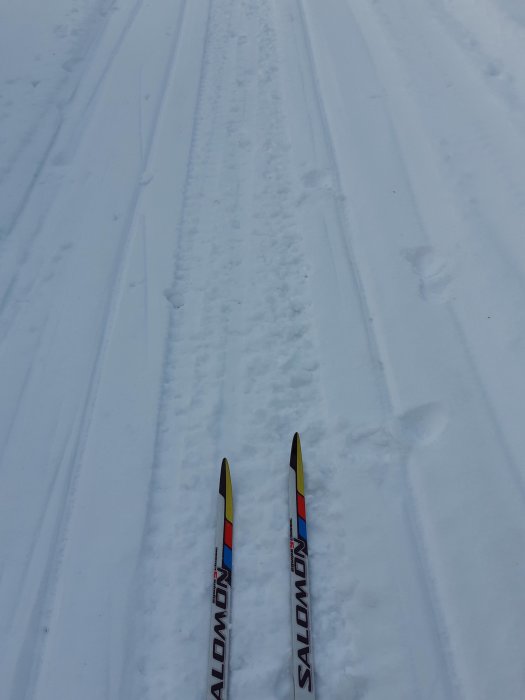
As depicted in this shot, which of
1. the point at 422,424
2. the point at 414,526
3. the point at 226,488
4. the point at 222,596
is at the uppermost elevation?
the point at 422,424

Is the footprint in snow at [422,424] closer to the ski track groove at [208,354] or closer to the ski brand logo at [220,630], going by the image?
the ski track groove at [208,354]

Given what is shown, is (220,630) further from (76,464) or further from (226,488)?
(76,464)

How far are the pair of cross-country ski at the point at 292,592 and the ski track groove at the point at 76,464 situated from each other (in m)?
0.85

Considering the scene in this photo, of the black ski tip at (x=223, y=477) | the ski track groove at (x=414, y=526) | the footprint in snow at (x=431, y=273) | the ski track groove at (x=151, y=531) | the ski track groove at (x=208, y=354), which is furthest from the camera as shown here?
the footprint in snow at (x=431, y=273)

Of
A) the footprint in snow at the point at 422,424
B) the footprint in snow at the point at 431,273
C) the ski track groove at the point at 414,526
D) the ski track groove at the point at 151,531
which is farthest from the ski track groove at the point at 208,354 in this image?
the footprint in snow at the point at 431,273

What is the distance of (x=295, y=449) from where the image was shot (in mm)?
3025

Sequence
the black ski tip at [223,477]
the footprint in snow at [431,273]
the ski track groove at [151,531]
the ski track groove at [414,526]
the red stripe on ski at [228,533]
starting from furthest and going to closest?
the footprint in snow at [431,273] < the black ski tip at [223,477] < the red stripe on ski at [228,533] < the ski track groove at [151,531] < the ski track groove at [414,526]

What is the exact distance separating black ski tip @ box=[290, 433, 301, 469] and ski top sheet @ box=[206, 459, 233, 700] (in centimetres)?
37

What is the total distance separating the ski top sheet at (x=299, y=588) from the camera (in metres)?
2.38

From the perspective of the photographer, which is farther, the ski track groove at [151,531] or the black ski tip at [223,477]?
the black ski tip at [223,477]

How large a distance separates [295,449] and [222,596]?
85cm

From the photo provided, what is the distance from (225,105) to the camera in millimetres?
5484

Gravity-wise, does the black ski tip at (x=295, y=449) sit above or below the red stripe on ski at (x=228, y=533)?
above

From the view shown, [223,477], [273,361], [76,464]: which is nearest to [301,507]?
[223,477]
